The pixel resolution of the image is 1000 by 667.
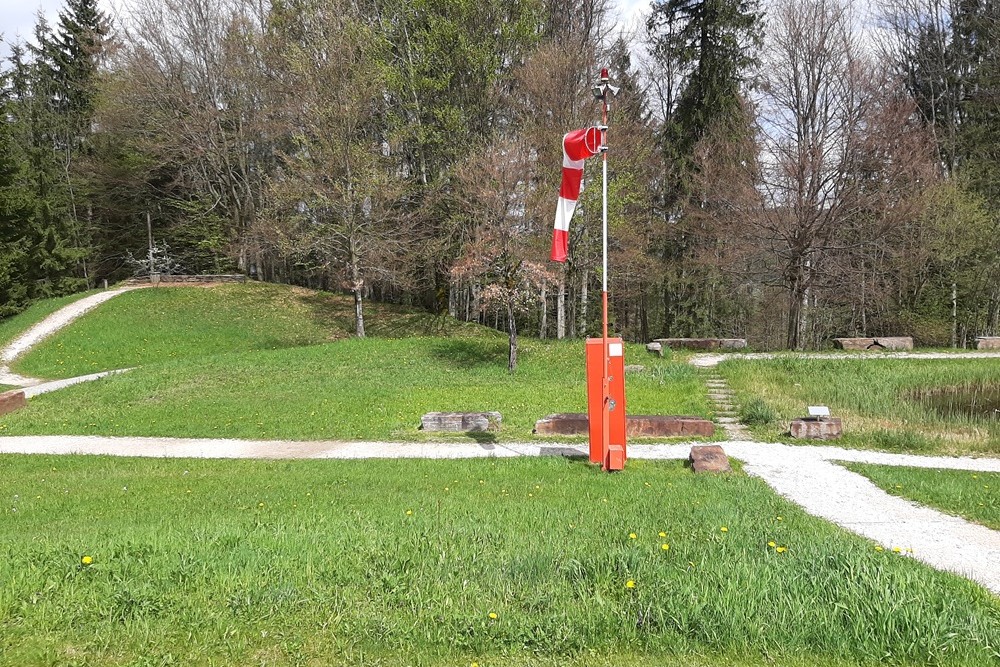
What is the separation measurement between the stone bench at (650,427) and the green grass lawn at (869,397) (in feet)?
3.46

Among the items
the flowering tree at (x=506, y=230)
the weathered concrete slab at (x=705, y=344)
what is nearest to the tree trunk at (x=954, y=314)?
the weathered concrete slab at (x=705, y=344)

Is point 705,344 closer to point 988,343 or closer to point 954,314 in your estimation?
point 988,343

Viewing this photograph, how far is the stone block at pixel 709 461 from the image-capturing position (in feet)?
26.0

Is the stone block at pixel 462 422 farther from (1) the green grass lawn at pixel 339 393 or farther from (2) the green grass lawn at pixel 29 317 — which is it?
(2) the green grass lawn at pixel 29 317

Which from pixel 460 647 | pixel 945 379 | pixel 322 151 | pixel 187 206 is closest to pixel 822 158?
pixel 945 379

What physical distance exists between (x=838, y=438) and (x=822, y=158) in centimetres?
1376

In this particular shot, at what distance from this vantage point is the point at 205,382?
16.5 meters

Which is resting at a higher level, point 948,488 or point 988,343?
point 988,343

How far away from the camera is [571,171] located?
7918 millimetres

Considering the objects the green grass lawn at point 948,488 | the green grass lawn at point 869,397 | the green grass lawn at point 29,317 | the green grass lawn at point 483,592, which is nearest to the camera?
the green grass lawn at point 483,592

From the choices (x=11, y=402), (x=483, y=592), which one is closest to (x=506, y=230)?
(x=11, y=402)

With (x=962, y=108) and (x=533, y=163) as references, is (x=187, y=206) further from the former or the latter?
(x=962, y=108)

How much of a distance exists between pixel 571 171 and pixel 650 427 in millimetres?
5053

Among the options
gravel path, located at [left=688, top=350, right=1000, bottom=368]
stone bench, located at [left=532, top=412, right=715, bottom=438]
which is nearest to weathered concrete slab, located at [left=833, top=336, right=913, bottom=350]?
gravel path, located at [left=688, top=350, right=1000, bottom=368]
